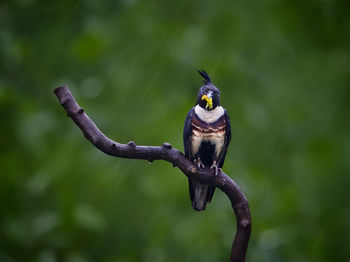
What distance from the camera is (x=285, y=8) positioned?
9.55 m

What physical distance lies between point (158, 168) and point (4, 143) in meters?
2.57

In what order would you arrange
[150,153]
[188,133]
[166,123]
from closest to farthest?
[150,153]
[188,133]
[166,123]

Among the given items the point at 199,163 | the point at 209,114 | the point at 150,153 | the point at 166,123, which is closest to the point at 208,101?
the point at 209,114

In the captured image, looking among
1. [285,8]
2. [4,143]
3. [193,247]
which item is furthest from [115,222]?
[285,8]

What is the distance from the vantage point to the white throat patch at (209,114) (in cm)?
310

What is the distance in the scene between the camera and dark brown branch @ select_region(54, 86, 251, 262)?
8.01 ft

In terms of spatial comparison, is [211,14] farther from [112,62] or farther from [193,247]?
[193,247]

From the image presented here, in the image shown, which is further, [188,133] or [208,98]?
[188,133]

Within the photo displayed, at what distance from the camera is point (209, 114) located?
10.3 feet

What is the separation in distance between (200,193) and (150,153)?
0.82 metres

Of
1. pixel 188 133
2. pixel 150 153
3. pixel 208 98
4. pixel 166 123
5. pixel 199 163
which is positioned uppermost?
pixel 166 123

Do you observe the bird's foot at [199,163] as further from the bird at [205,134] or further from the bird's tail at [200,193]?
the bird's tail at [200,193]

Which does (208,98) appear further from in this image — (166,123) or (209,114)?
(166,123)

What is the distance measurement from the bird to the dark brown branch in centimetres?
40
